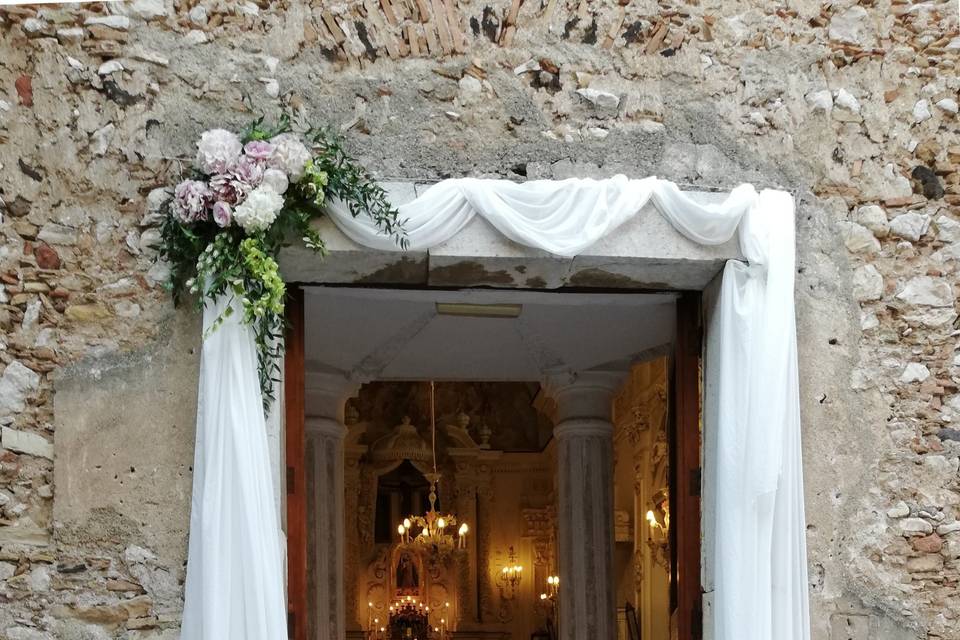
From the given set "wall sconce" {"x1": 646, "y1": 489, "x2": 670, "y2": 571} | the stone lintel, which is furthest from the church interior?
the stone lintel

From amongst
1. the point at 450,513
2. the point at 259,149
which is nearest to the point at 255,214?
Answer: the point at 259,149

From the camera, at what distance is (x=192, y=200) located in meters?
3.51

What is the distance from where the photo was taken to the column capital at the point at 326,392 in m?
6.78

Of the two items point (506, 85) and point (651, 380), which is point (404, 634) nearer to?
point (651, 380)

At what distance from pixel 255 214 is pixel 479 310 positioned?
2.32m

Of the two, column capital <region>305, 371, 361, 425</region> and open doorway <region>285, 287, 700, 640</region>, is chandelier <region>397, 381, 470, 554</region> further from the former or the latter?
column capital <region>305, 371, 361, 425</region>

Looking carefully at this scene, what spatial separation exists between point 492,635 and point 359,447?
3209 mm

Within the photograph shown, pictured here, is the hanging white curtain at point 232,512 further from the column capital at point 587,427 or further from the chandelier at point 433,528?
the chandelier at point 433,528

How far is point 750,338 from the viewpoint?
3.74 meters

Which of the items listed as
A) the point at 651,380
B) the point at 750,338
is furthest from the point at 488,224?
the point at 651,380

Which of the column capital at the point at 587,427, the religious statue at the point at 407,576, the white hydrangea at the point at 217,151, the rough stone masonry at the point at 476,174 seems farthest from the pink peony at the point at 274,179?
the religious statue at the point at 407,576

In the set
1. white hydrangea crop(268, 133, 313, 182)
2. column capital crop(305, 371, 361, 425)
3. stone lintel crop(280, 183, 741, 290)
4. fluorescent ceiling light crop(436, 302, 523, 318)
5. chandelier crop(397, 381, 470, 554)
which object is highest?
white hydrangea crop(268, 133, 313, 182)

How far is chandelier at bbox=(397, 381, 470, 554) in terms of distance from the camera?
16219 mm

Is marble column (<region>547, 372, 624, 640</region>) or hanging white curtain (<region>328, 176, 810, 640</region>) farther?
marble column (<region>547, 372, 624, 640</region>)
